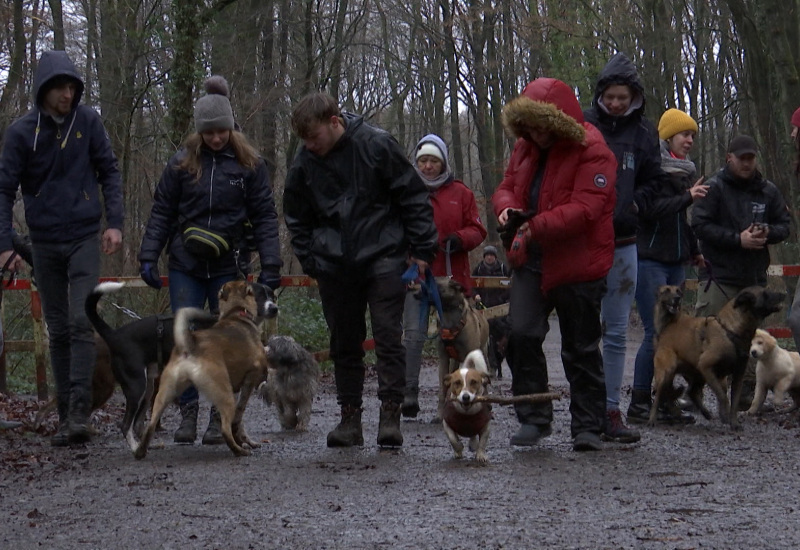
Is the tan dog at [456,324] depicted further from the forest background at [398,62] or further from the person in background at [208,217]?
the forest background at [398,62]

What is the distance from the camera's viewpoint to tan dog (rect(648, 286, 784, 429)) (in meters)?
9.17

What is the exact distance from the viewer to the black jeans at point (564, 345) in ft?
24.7

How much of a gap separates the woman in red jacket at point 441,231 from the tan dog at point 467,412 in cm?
262

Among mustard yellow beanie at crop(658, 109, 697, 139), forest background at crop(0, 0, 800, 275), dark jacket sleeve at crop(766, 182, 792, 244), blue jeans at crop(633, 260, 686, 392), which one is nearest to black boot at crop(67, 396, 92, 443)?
blue jeans at crop(633, 260, 686, 392)

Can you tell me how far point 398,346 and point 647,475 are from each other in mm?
2005

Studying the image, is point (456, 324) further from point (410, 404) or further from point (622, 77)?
point (622, 77)

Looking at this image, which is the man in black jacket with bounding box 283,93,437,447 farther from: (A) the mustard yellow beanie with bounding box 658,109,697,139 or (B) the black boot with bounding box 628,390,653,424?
(A) the mustard yellow beanie with bounding box 658,109,697,139

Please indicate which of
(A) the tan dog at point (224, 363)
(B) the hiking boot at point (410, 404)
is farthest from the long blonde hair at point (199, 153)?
(B) the hiking boot at point (410, 404)

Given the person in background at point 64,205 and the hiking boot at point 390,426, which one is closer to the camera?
the hiking boot at point 390,426

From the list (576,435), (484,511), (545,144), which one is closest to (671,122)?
(545,144)

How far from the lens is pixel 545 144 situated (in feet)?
24.2

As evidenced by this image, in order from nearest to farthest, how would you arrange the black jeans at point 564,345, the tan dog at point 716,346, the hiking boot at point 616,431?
the black jeans at point 564,345 < the hiking boot at point 616,431 < the tan dog at point 716,346

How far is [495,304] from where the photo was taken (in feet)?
63.3

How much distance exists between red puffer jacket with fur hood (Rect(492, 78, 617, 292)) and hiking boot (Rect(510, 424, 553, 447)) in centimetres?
99
